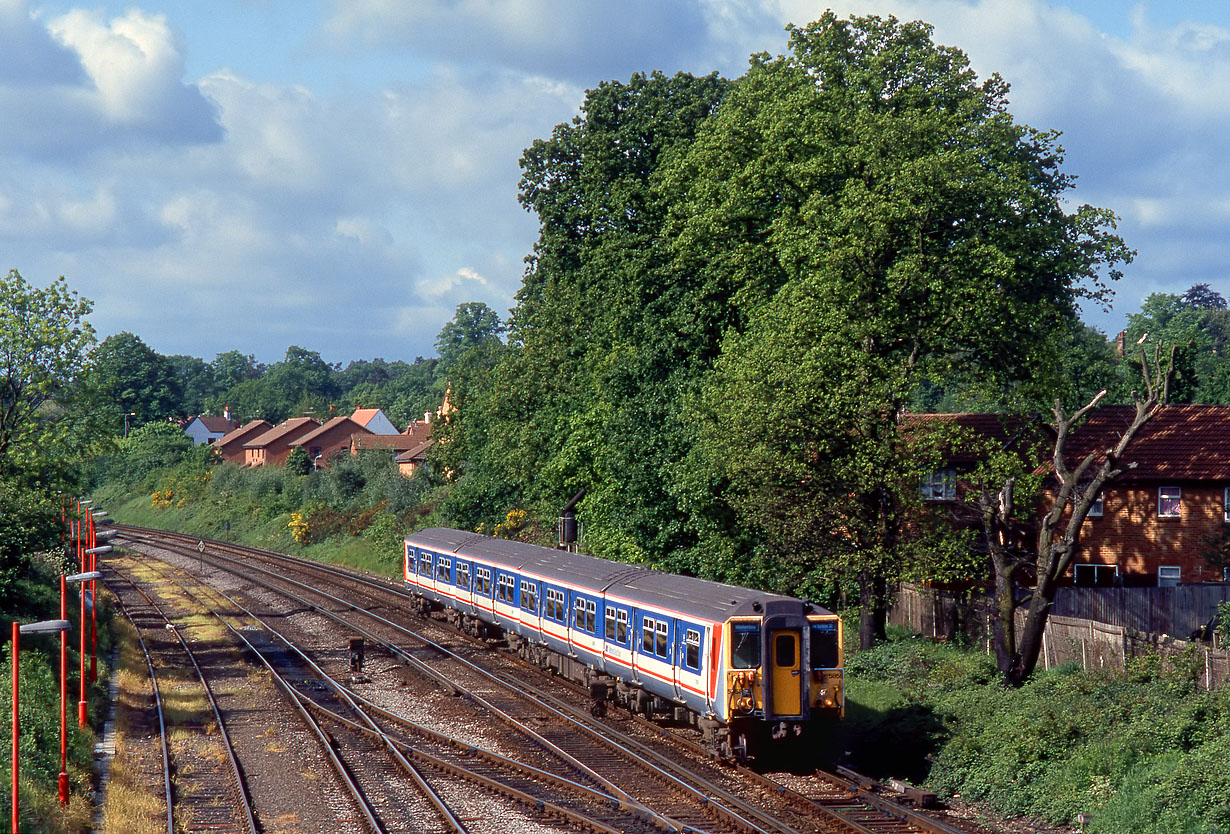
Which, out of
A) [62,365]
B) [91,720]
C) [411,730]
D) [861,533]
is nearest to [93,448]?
[62,365]

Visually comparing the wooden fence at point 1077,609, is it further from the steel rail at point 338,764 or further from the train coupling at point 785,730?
the steel rail at point 338,764

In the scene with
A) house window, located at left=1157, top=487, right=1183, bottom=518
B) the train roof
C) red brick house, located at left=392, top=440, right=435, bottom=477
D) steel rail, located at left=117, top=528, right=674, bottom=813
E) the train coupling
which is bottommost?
steel rail, located at left=117, top=528, right=674, bottom=813

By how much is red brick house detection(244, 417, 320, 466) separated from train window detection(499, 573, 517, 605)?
75.0 meters

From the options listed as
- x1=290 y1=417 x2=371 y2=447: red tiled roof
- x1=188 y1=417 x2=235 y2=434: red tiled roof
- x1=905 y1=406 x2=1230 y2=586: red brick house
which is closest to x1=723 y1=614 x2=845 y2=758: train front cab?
x1=905 y1=406 x2=1230 y2=586: red brick house

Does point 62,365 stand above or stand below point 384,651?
above

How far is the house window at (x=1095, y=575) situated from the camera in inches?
1471

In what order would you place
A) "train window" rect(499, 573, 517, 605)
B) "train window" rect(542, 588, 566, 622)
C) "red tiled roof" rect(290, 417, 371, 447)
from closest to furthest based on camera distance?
"train window" rect(542, 588, 566, 622)
"train window" rect(499, 573, 517, 605)
"red tiled roof" rect(290, 417, 371, 447)

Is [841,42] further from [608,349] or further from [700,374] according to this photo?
[608,349]

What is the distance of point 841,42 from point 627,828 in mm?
24042

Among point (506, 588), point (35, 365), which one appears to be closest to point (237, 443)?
point (35, 365)

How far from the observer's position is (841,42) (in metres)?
34.0

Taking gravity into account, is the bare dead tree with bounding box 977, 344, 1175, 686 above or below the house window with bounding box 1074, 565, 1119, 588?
above

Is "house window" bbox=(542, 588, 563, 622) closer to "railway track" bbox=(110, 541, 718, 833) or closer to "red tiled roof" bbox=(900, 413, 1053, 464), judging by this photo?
"railway track" bbox=(110, 541, 718, 833)

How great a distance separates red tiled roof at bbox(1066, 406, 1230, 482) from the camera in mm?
36719
